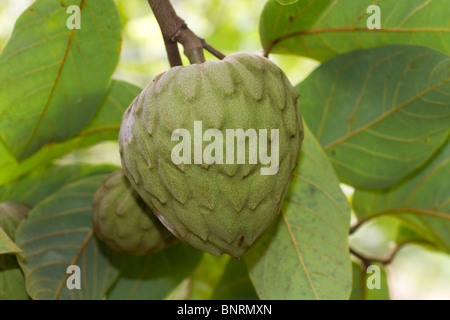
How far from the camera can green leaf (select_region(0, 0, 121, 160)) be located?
0.92 metres

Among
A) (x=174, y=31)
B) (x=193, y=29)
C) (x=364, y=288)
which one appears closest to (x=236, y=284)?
(x=364, y=288)

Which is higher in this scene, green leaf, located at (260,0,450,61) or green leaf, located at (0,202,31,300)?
green leaf, located at (260,0,450,61)

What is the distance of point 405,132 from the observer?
3.31 ft

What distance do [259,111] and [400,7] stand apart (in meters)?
0.40

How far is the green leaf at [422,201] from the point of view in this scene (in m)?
1.12

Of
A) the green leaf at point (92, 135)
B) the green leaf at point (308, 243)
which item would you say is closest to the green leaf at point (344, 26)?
the green leaf at point (308, 243)

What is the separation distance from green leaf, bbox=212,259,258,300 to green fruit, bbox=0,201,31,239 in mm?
428

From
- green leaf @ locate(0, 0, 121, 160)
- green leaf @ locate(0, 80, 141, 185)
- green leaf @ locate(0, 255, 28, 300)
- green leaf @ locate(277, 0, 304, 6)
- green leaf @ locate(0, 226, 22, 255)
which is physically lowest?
green leaf @ locate(0, 255, 28, 300)

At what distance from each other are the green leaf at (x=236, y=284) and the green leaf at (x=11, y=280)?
400 mm

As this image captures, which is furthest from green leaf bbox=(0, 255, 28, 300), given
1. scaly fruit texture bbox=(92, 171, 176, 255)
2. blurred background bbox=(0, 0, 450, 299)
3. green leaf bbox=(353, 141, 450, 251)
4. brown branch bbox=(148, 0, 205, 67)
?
blurred background bbox=(0, 0, 450, 299)

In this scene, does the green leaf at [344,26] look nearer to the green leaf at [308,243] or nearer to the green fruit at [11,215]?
the green leaf at [308,243]

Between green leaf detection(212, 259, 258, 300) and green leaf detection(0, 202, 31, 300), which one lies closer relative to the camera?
green leaf detection(0, 202, 31, 300)

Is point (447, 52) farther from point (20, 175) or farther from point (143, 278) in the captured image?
point (20, 175)

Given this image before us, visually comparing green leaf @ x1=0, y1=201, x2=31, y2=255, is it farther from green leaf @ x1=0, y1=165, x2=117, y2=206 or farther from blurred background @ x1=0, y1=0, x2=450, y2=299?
blurred background @ x1=0, y1=0, x2=450, y2=299
